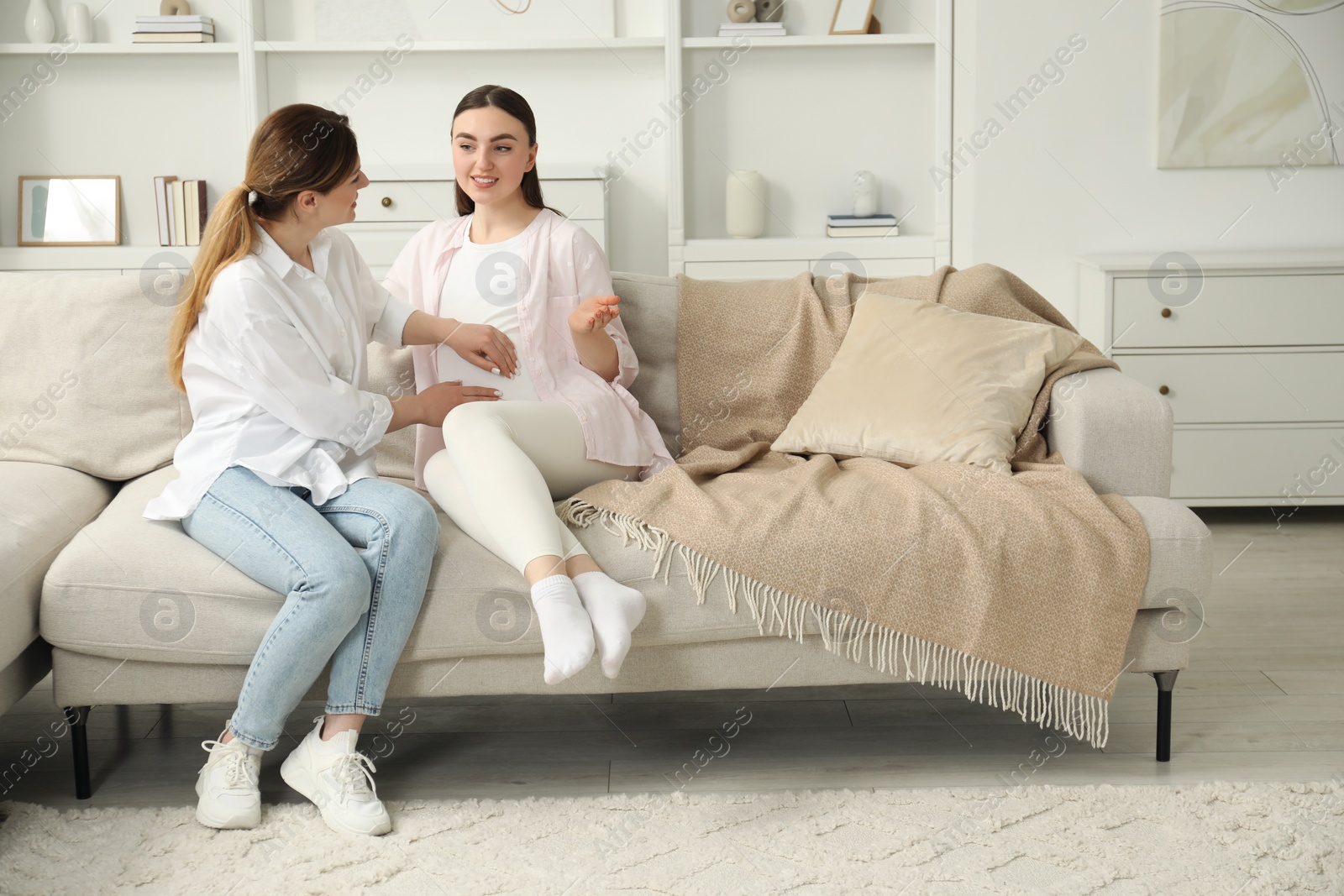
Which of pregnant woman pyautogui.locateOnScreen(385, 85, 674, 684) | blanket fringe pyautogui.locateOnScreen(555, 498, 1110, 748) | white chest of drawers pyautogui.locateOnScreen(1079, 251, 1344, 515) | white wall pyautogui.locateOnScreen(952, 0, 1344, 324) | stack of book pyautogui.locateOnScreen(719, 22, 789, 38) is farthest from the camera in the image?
stack of book pyautogui.locateOnScreen(719, 22, 789, 38)

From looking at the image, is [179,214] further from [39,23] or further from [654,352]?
[654,352]

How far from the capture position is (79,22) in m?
3.81

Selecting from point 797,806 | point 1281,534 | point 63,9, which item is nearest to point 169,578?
point 797,806

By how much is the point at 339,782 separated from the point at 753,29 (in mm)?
2867

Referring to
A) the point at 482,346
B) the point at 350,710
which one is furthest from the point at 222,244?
the point at 350,710

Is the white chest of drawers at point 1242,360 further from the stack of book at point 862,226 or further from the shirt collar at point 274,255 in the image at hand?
the shirt collar at point 274,255

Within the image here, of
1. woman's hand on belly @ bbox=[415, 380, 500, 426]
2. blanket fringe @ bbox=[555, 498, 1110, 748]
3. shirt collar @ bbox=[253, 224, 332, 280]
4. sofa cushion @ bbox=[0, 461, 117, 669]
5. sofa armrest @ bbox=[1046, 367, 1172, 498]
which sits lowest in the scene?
blanket fringe @ bbox=[555, 498, 1110, 748]

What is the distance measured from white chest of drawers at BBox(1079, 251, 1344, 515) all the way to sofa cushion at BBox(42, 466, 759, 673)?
1.94m

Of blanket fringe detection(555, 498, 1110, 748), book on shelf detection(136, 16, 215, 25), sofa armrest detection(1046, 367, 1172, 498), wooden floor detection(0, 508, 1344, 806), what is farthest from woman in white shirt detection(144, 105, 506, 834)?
book on shelf detection(136, 16, 215, 25)

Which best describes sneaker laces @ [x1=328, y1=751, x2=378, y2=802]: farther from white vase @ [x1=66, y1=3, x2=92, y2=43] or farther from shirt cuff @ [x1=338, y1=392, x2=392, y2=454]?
white vase @ [x1=66, y1=3, x2=92, y2=43]

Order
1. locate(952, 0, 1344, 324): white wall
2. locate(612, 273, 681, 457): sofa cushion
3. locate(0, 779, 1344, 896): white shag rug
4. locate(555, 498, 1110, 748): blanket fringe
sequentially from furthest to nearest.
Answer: locate(952, 0, 1344, 324): white wall < locate(612, 273, 681, 457): sofa cushion < locate(555, 498, 1110, 748): blanket fringe < locate(0, 779, 1344, 896): white shag rug

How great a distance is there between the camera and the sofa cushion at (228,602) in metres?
1.67

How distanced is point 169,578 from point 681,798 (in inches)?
31.8

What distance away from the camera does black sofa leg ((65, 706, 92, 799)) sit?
5.68 ft
